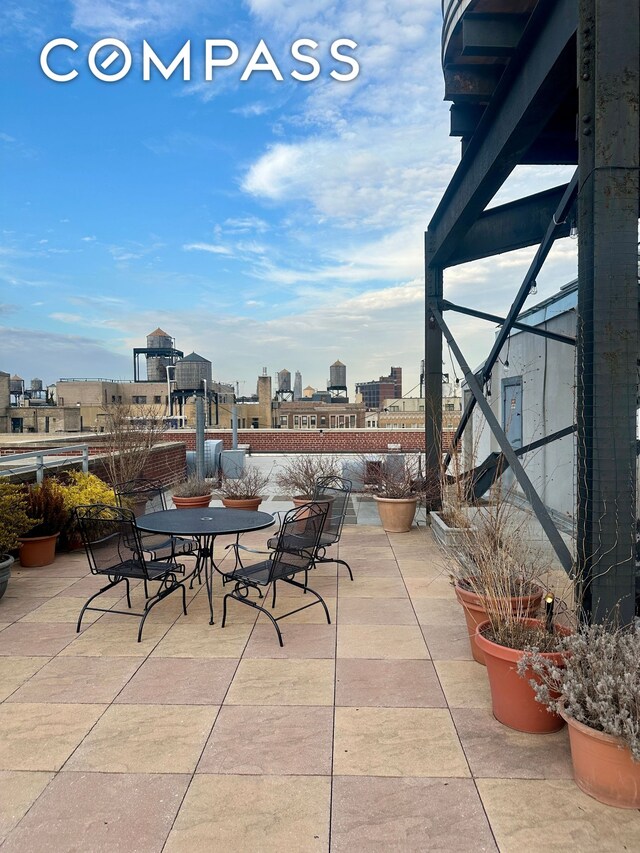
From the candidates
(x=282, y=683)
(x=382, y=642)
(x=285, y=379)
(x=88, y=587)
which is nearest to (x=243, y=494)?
(x=88, y=587)

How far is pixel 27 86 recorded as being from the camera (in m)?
8.45

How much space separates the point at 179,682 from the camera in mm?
3455

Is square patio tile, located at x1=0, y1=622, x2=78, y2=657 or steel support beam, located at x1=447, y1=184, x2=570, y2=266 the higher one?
steel support beam, located at x1=447, y1=184, x2=570, y2=266

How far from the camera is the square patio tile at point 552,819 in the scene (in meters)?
2.09

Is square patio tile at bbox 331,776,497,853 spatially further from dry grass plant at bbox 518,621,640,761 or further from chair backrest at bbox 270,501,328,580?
chair backrest at bbox 270,501,328,580

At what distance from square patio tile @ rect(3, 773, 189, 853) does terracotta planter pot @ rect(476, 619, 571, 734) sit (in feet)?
5.16

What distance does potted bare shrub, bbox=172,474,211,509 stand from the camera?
8469 mm

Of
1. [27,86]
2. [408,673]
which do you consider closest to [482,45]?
[408,673]

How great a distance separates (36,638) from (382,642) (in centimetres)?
254

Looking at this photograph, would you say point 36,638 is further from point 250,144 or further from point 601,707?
point 250,144

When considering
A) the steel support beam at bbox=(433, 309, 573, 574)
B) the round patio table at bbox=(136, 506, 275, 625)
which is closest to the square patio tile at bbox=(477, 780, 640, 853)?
the steel support beam at bbox=(433, 309, 573, 574)

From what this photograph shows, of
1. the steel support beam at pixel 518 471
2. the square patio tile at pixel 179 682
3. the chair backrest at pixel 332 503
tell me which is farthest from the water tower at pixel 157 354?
the square patio tile at pixel 179 682

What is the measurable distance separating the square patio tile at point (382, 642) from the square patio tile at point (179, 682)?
0.84 m

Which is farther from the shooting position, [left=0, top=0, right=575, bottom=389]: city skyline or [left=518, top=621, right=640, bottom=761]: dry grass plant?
[left=0, top=0, right=575, bottom=389]: city skyline
